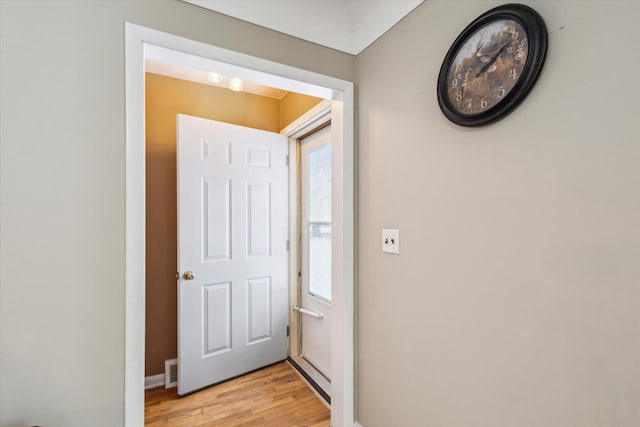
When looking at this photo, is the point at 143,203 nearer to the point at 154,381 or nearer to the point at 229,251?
the point at 229,251

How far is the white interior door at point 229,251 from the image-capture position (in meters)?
1.92

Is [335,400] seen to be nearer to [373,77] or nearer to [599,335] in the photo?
[599,335]

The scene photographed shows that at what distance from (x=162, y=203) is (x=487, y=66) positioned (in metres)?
2.18

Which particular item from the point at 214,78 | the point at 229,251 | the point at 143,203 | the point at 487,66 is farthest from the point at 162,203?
the point at 487,66

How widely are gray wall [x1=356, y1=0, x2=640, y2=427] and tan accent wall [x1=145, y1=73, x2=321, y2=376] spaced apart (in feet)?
3.58

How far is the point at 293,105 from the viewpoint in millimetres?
2367

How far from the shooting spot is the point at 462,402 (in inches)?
39.7

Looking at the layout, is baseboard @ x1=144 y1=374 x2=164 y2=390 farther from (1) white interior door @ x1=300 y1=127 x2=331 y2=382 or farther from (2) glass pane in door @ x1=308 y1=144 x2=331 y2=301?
(2) glass pane in door @ x1=308 y1=144 x2=331 y2=301

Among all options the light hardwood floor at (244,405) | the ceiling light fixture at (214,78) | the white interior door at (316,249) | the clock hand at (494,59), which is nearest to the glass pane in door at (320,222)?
the white interior door at (316,249)

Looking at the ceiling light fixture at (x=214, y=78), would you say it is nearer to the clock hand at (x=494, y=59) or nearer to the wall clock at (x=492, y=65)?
the wall clock at (x=492, y=65)

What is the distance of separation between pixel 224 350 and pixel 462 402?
5.42 ft

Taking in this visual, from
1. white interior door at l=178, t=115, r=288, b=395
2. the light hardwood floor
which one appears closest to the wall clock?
white interior door at l=178, t=115, r=288, b=395

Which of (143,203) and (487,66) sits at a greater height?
(487,66)

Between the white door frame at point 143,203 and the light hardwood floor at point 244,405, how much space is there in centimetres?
28
